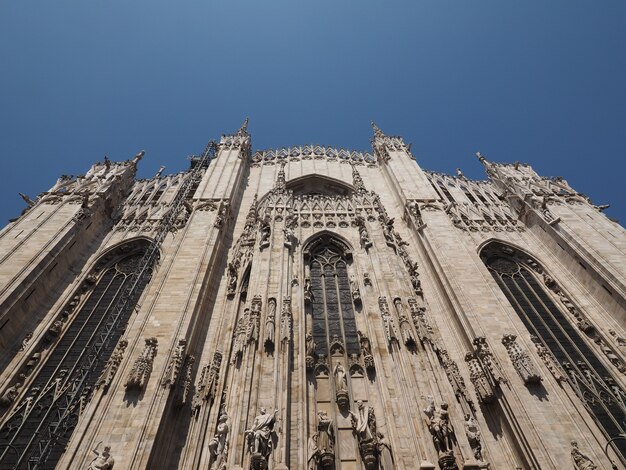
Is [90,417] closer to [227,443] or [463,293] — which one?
[227,443]

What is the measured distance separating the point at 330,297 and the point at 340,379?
3.65 meters

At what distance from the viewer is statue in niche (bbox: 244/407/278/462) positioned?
827 cm

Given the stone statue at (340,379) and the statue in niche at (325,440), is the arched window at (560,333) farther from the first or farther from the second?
the statue in niche at (325,440)

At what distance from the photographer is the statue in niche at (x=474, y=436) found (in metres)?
9.05

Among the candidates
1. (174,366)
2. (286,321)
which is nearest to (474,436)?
(286,321)

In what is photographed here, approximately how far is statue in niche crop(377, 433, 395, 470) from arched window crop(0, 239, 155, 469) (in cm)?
736

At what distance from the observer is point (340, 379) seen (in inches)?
435

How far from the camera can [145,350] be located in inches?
421

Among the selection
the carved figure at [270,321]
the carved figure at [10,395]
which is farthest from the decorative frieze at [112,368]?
the carved figure at [270,321]

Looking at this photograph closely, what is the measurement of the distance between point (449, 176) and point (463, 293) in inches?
479

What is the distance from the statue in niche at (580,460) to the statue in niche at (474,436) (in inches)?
75.6

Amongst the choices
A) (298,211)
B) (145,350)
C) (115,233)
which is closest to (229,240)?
(298,211)

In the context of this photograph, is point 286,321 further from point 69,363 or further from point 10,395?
point 10,395

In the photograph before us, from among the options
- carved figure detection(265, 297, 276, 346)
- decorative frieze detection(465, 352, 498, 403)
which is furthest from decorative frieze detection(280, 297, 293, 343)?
decorative frieze detection(465, 352, 498, 403)
